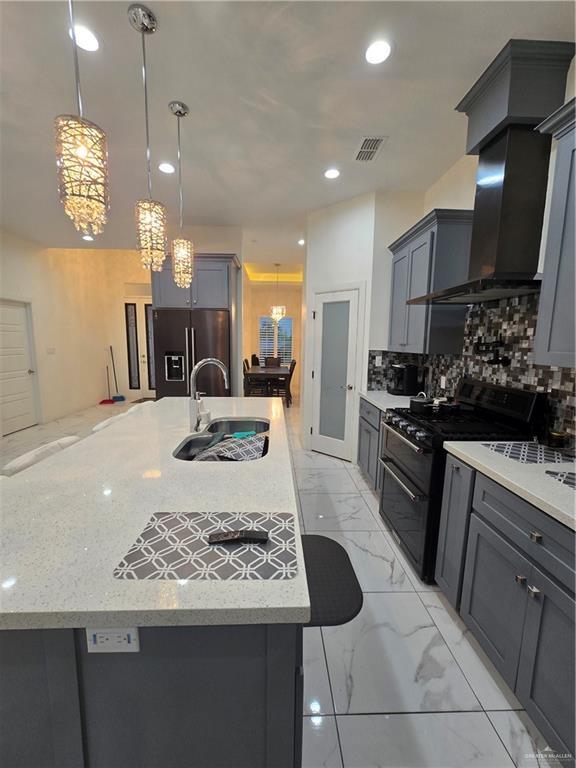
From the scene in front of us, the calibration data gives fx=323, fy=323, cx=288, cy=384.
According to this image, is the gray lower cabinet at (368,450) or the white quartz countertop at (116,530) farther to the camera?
the gray lower cabinet at (368,450)

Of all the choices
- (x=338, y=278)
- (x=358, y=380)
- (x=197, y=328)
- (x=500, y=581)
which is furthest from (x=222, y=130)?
(x=500, y=581)

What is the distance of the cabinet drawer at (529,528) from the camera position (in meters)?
1.08

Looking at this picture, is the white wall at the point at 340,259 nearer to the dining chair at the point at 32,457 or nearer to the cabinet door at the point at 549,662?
the cabinet door at the point at 549,662

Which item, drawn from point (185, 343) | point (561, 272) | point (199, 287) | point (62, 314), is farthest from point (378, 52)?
point (62, 314)

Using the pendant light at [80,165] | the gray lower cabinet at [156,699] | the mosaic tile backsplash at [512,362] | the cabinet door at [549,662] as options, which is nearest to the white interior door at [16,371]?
the pendant light at [80,165]

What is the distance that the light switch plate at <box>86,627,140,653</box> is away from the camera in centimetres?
70

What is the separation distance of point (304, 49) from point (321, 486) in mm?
3291

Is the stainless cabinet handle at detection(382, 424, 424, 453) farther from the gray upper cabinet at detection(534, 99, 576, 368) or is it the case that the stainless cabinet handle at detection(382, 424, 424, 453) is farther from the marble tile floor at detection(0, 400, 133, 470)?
the marble tile floor at detection(0, 400, 133, 470)

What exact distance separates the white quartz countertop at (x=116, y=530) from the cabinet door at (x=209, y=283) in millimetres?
2885

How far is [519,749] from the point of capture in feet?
3.99

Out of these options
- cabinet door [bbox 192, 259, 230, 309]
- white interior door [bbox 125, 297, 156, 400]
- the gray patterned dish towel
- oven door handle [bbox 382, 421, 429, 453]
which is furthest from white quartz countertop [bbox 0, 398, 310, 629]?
white interior door [bbox 125, 297, 156, 400]

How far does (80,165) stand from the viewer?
4.08 ft

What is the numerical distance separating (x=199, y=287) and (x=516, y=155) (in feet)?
11.4

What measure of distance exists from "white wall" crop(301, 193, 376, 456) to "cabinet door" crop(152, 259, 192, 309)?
63.4 inches
